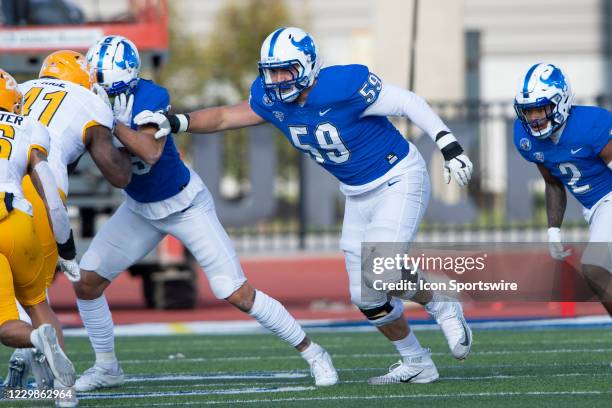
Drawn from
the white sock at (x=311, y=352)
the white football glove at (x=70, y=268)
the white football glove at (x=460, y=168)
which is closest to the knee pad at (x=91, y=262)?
the white football glove at (x=70, y=268)

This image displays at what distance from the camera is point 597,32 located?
3225 cm

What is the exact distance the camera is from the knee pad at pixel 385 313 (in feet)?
21.4

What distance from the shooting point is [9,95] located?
5.88m

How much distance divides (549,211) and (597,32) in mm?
25915

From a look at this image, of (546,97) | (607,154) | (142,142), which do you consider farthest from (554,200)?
(142,142)

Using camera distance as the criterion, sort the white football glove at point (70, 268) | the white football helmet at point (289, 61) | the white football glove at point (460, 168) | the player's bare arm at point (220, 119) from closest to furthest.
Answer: the white football glove at point (70, 268) < the white football glove at point (460, 168) < the white football helmet at point (289, 61) < the player's bare arm at point (220, 119)

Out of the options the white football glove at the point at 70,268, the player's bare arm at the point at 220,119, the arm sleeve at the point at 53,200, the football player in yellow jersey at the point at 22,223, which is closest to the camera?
the football player in yellow jersey at the point at 22,223

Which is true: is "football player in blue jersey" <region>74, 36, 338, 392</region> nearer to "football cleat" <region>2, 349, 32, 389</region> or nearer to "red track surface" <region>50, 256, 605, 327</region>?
"football cleat" <region>2, 349, 32, 389</region>

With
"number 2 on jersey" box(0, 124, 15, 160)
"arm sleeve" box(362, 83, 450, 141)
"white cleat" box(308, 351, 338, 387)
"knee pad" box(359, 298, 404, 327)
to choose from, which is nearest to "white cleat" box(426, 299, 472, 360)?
"knee pad" box(359, 298, 404, 327)

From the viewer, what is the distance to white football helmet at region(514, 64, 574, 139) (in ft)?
22.6

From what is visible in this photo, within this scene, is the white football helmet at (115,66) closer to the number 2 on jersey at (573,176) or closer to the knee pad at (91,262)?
the knee pad at (91,262)

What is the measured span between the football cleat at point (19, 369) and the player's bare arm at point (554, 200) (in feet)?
9.74

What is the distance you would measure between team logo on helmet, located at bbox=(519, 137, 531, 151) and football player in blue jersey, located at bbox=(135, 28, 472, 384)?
76 centimetres

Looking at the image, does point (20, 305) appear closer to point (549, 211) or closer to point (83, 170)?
point (549, 211)
